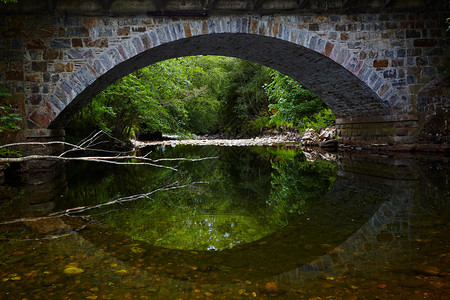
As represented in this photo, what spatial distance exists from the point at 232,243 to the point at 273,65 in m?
8.18

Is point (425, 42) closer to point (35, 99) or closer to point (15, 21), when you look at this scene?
point (35, 99)

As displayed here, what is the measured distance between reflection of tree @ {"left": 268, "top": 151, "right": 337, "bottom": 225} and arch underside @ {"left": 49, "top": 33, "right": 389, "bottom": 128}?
9.42ft

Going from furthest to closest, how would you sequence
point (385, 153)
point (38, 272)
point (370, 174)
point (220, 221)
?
point (385, 153), point (370, 174), point (220, 221), point (38, 272)

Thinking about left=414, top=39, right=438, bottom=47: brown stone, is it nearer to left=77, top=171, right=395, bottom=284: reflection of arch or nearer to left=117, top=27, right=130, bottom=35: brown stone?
left=77, top=171, right=395, bottom=284: reflection of arch

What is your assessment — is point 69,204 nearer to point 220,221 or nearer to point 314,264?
point 220,221

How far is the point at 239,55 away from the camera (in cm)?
946

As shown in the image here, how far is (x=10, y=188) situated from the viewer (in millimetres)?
4852

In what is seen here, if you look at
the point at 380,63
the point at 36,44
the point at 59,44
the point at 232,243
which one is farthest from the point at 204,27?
the point at 232,243

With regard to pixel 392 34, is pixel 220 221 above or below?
below

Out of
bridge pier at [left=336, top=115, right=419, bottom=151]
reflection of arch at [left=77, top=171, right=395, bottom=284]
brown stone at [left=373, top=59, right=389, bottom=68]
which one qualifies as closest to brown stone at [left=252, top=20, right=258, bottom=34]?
brown stone at [left=373, top=59, right=389, bottom=68]

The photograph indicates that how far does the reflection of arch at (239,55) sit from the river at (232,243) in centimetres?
→ 299

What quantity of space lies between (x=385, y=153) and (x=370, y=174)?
337 cm

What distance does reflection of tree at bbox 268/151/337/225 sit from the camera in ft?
11.1

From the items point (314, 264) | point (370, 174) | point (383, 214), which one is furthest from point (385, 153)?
point (314, 264)
